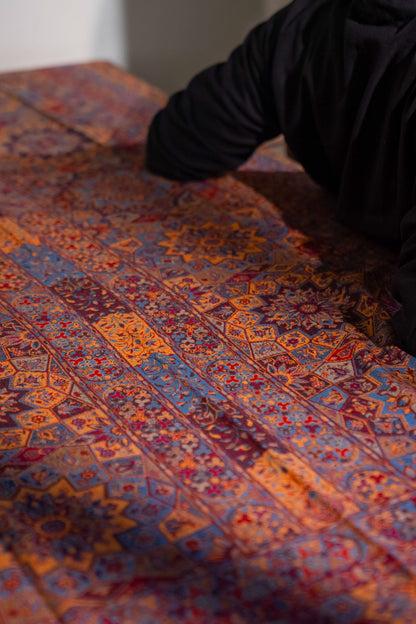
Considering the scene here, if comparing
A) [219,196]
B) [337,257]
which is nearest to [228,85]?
[219,196]

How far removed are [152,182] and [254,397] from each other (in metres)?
1.07

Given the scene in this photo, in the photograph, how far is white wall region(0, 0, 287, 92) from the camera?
Result: 366 cm

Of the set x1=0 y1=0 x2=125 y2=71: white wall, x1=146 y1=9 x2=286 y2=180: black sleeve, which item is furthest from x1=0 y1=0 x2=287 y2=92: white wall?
x1=146 y1=9 x2=286 y2=180: black sleeve

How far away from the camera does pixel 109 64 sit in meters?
3.45

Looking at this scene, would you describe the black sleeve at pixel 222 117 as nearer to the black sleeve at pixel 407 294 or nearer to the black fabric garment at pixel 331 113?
the black fabric garment at pixel 331 113

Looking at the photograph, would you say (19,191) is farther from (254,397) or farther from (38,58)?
(38,58)

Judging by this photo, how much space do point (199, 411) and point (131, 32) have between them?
302cm

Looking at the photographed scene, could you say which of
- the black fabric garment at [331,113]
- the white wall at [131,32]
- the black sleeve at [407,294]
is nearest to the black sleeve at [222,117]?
the black fabric garment at [331,113]

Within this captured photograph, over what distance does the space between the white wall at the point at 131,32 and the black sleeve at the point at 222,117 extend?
5.20ft

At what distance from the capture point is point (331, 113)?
1.93 meters

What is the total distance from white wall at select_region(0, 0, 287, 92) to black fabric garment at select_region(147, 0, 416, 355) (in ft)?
5.32

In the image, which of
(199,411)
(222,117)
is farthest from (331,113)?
(199,411)

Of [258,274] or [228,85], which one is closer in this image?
[258,274]

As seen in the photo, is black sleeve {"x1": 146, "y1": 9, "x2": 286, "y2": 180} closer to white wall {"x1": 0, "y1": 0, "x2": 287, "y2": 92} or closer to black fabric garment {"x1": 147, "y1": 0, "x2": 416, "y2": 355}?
black fabric garment {"x1": 147, "y1": 0, "x2": 416, "y2": 355}
